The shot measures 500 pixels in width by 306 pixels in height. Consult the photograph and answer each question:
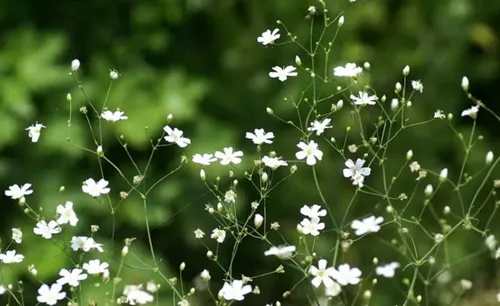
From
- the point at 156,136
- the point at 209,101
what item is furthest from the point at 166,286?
the point at 209,101

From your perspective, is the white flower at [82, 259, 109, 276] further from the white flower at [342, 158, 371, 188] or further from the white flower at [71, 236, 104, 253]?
the white flower at [342, 158, 371, 188]

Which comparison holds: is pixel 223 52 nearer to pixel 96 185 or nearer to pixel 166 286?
pixel 166 286

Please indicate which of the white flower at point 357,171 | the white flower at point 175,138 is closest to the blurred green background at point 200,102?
the white flower at point 175,138

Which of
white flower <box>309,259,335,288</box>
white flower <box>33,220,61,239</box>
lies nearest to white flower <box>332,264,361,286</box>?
white flower <box>309,259,335,288</box>

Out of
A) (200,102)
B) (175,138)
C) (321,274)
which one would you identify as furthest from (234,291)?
(200,102)

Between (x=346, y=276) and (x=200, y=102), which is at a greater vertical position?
(x=346, y=276)

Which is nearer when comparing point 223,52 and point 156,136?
point 156,136

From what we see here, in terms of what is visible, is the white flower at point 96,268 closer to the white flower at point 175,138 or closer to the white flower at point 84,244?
the white flower at point 84,244

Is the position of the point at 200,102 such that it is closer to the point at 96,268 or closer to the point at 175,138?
the point at 175,138
